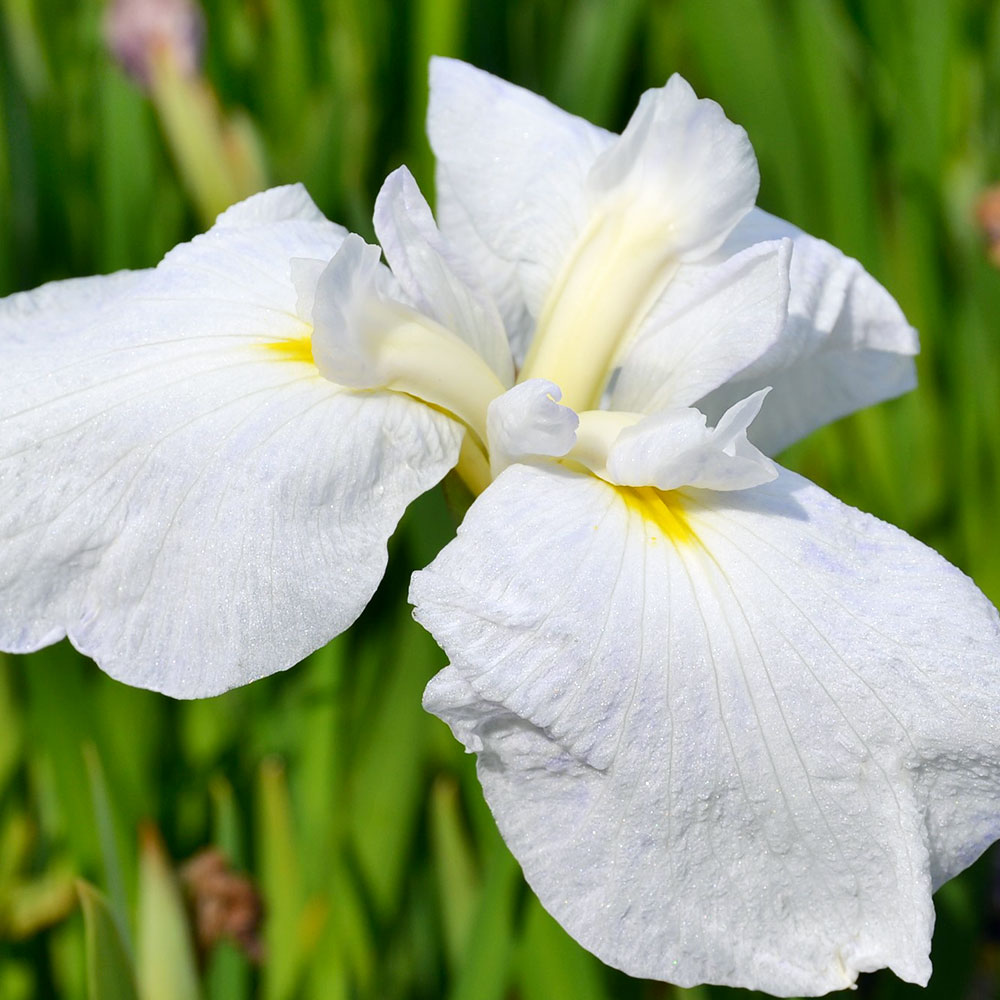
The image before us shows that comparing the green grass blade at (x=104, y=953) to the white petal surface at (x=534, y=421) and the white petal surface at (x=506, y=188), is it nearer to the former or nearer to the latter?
the white petal surface at (x=534, y=421)

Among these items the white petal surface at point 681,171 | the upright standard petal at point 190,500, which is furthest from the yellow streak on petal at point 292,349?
the white petal surface at point 681,171

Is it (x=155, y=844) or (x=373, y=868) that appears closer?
(x=155, y=844)

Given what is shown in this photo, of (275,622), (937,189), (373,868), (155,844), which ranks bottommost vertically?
(373,868)

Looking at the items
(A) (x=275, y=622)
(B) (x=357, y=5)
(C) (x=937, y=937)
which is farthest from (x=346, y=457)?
(B) (x=357, y=5)

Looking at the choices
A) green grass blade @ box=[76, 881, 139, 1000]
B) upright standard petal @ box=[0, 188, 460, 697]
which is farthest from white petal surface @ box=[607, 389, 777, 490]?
green grass blade @ box=[76, 881, 139, 1000]

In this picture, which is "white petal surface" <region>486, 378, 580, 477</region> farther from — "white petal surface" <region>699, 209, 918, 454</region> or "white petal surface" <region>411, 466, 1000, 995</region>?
A: "white petal surface" <region>699, 209, 918, 454</region>

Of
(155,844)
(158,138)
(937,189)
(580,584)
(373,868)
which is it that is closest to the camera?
(580,584)

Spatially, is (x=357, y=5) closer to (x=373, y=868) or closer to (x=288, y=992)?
(x=373, y=868)

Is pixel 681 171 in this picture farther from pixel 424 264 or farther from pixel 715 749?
pixel 715 749
